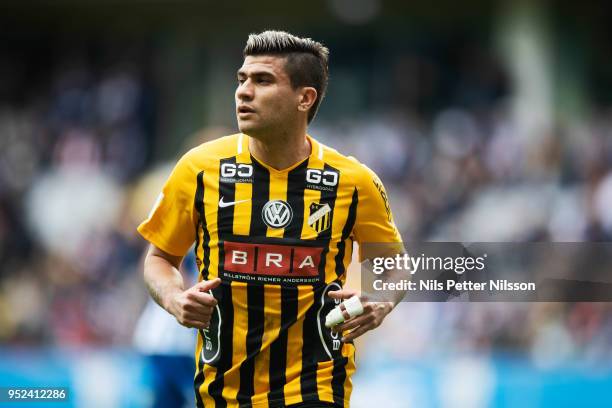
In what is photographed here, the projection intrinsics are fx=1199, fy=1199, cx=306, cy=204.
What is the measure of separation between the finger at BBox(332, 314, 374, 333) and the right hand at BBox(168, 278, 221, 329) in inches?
20.1

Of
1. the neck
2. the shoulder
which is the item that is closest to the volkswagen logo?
the neck

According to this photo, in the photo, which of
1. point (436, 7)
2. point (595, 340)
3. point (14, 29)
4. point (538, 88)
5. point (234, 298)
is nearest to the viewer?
point (234, 298)

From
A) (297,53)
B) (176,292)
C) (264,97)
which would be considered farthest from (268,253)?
(297,53)

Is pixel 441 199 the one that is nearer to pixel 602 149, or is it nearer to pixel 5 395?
pixel 602 149

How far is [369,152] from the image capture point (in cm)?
1402

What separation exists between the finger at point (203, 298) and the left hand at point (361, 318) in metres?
0.47

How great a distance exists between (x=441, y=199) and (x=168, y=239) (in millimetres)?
7798

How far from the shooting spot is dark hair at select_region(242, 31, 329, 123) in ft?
16.5

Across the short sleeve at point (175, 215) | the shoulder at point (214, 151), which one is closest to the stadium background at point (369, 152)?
the shoulder at point (214, 151)

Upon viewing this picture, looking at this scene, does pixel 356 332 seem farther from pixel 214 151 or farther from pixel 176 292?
pixel 214 151

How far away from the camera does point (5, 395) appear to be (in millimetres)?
6457

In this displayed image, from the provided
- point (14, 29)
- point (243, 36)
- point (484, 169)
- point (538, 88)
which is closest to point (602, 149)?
point (484, 169)

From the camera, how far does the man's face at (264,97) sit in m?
4.93

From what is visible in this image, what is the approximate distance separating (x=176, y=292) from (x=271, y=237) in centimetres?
45
